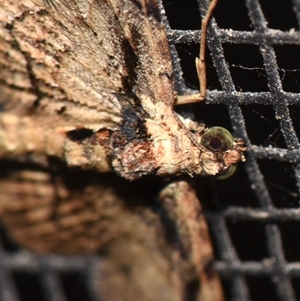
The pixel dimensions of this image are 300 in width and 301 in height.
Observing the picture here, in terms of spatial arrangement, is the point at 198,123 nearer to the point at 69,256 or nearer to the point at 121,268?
the point at 121,268

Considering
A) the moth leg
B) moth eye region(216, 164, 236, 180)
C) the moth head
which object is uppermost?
the moth leg

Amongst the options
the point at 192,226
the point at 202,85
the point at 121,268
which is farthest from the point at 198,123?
the point at 121,268

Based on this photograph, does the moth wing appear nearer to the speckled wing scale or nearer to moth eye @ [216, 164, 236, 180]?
the speckled wing scale

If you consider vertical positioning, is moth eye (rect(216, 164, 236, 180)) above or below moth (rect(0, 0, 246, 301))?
below

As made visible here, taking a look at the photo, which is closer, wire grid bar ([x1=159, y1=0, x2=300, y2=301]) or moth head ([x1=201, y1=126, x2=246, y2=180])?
wire grid bar ([x1=159, y1=0, x2=300, y2=301])

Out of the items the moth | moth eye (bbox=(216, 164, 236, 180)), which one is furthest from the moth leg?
moth eye (bbox=(216, 164, 236, 180))
